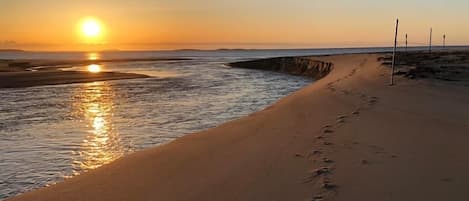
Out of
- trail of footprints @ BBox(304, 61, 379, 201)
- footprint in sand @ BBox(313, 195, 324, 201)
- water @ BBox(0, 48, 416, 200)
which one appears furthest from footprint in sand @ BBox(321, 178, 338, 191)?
water @ BBox(0, 48, 416, 200)

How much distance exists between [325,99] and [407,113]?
14.2 ft

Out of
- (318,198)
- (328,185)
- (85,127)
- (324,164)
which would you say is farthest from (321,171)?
(85,127)

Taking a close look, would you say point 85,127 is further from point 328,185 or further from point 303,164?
point 328,185

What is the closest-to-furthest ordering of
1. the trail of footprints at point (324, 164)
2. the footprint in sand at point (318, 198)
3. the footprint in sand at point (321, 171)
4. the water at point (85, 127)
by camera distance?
1. the footprint in sand at point (318, 198)
2. the trail of footprints at point (324, 164)
3. the footprint in sand at point (321, 171)
4. the water at point (85, 127)

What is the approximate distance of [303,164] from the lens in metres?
7.08

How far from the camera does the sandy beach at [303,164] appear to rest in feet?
19.1

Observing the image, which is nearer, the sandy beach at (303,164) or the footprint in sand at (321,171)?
the sandy beach at (303,164)

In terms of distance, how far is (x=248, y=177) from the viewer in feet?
21.5

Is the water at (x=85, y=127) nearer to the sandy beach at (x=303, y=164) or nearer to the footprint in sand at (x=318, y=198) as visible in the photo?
the sandy beach at (x=303, y=164)

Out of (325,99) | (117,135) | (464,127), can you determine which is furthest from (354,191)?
(325,99)

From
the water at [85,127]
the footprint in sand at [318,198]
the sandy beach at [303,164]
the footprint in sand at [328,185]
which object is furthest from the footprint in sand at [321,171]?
the water at [85,127]

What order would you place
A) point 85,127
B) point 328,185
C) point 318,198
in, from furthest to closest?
point 85,127 < point 328,185 < point 318,198

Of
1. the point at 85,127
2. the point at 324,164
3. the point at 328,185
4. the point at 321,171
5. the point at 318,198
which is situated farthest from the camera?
the point at 85,127

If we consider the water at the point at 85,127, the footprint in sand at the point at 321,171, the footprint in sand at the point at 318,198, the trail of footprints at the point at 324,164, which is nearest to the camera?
the footprint in sand at the point at 318,198
